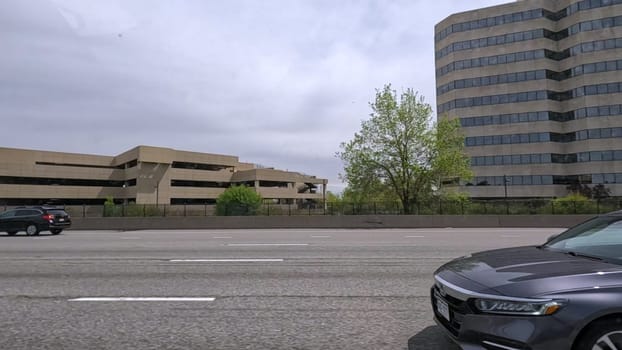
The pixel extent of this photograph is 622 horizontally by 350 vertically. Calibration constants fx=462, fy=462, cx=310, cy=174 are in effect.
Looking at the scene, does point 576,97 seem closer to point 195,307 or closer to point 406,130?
point 406,130

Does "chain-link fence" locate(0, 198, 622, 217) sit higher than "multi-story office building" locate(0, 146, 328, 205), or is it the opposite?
"multi-story office building" locate(0, 146, 328, 205)

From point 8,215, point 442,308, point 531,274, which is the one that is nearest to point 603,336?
point 531,274

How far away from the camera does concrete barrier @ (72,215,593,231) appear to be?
27734mm

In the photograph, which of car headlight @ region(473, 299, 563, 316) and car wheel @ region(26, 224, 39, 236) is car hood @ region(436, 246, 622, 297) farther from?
car wheel @ region(26, 224, 39, 236)

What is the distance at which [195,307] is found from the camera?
6.05 meters

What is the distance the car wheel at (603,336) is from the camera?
121 inches

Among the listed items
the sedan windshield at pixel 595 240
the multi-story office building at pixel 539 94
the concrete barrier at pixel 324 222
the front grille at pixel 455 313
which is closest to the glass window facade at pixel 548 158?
the multi-story office building at pixel 539 94

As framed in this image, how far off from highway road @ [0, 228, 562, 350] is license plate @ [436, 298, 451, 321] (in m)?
0.61

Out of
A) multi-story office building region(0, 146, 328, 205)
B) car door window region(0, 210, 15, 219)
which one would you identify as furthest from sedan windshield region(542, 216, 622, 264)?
multi-story office building region(0, 146, 328, 205)

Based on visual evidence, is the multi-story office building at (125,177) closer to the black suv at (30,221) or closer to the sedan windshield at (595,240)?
the black suv at (30,221)

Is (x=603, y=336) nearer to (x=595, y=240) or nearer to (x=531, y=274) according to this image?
(x=531, y=274)

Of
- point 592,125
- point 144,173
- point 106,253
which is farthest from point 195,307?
point 144,173

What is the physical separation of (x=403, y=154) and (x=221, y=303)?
35.9 metres

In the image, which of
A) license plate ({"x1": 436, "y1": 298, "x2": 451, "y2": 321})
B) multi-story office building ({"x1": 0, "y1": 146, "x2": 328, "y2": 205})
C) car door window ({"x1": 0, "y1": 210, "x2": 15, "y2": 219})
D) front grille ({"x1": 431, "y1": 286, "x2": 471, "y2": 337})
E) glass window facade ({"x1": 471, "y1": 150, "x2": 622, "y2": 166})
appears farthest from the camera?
multi-story office building ({"x1": 0, "y1": 146, "x2": 328, "y2": 205})
